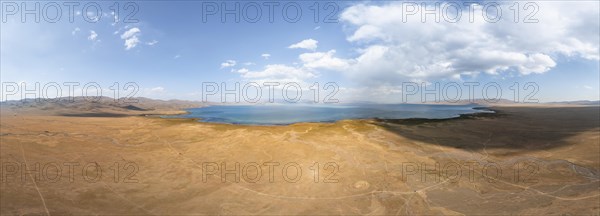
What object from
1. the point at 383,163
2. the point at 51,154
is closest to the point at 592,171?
the point at 383,163

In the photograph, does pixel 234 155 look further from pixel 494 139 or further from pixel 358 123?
pixel 494 139

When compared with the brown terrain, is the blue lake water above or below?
above

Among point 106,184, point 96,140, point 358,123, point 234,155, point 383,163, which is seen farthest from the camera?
point 358,123

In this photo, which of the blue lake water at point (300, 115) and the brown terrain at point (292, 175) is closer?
the brown terrain at point (292, 175)

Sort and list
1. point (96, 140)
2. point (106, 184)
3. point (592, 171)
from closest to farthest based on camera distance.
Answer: point (106, 184)
point (592, 171)
point (96, 140)

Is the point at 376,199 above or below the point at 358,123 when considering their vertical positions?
below

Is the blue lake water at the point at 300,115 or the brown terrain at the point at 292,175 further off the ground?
the blue lake water at the point at 300,115

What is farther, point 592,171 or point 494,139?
point 494,139

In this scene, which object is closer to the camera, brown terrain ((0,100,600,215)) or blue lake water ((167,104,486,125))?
brown terrain ((0,100,600,215))
